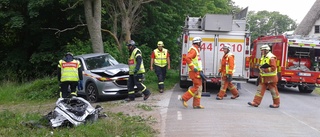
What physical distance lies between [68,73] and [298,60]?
36.9ft

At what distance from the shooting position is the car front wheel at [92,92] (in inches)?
474

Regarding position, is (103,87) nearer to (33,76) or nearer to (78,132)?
(78,132)

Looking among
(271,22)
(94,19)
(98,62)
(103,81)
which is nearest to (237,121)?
(103,81)

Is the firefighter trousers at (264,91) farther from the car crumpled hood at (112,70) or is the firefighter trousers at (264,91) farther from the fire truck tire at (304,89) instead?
the fire truck tire at (304,89)

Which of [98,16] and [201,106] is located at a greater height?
[98,16]

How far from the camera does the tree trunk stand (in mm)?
15547

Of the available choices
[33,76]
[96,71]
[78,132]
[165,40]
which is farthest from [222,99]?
[33,76]

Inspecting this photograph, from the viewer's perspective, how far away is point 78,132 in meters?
6.91

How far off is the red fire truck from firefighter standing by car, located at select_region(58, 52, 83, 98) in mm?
9240

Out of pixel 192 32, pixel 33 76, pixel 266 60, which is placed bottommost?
pixel 33 76

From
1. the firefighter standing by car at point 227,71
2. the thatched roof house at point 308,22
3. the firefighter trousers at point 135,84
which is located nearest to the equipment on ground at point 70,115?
the firefighter trousers at point 135,84

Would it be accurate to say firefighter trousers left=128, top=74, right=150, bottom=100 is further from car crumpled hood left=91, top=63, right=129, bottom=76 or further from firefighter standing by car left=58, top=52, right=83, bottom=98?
firefighter standing by car left=58, top=52, right=83, bottom=98

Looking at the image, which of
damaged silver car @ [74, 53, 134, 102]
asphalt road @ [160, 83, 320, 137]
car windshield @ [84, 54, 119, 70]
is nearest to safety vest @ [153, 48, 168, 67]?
damaged silver car @ [74, 53, 134, 102]

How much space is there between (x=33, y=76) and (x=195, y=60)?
15.6 meters
